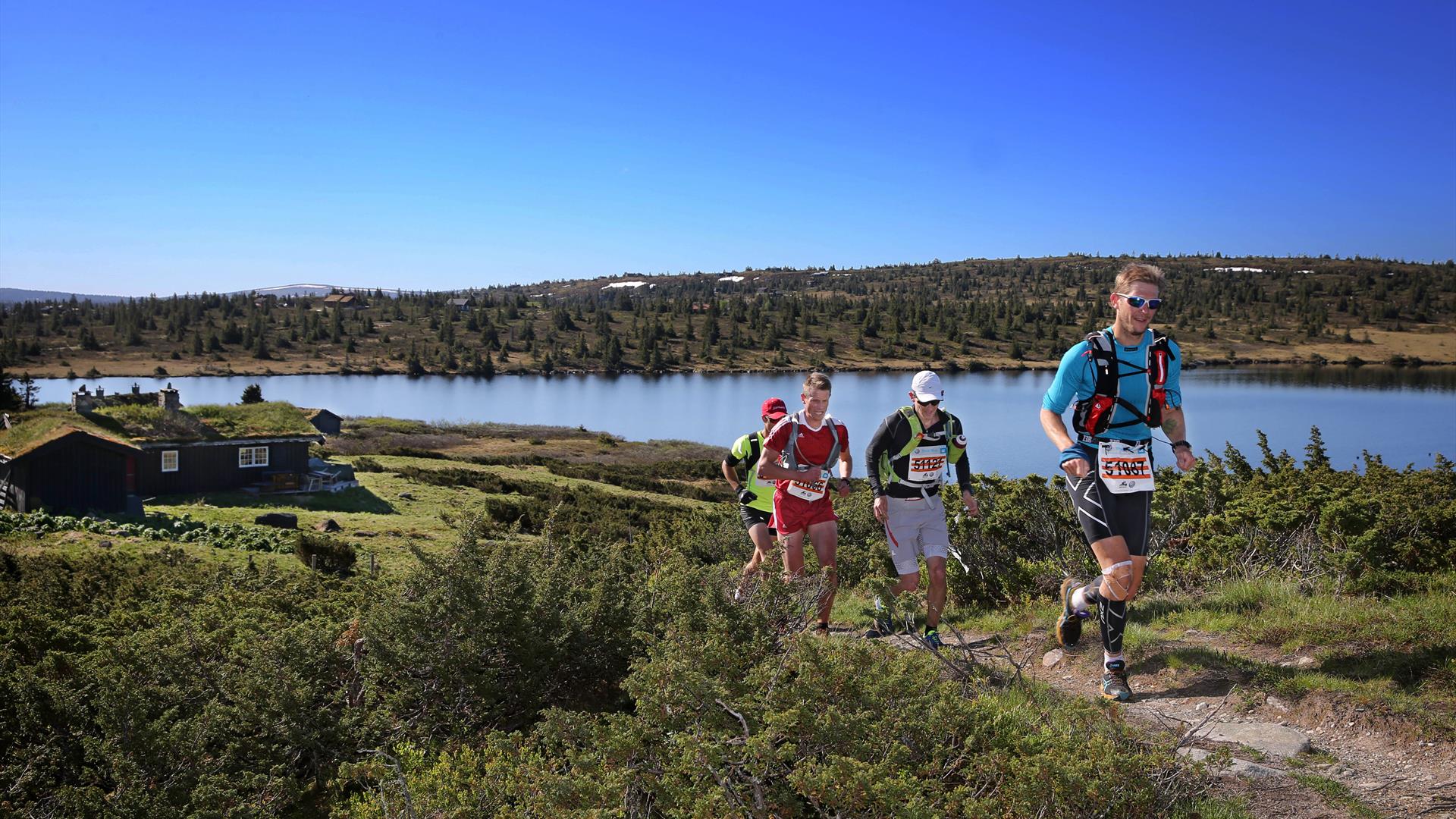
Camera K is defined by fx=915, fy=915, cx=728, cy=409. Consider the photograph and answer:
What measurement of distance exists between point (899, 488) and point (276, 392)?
88.5 metres

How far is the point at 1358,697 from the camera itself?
156 inches

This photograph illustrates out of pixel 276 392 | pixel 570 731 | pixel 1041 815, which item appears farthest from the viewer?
pixel 276 392

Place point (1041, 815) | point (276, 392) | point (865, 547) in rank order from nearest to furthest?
point (1041, 815) < point (865, 547) < point (276, 392)

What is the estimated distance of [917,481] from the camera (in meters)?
5.71

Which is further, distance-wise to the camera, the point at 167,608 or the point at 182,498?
the point at 182,498

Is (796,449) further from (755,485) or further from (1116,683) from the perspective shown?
(1116,683)

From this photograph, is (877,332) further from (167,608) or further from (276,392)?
(167,608)

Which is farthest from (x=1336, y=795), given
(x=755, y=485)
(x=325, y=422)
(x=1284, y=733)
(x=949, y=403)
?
(x=949, y=403)

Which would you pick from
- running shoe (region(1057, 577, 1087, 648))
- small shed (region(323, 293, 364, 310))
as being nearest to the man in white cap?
running shoe (region(1057, 577, 1087, 648))

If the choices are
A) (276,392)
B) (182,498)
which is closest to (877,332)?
(276,392)

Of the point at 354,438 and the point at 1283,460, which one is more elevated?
the point at 1283,460

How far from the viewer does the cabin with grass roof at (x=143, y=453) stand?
69.4 feet

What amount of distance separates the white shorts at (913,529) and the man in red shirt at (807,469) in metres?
0.41

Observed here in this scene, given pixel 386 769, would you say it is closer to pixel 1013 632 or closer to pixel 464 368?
pixel 1013 632
